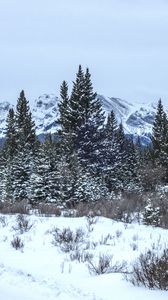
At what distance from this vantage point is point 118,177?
2007 inches

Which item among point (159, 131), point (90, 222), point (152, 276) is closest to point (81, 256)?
point (152, 276)

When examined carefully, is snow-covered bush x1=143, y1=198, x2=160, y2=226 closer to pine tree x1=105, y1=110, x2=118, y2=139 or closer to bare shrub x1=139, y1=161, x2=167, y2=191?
bare shrub x1=139, y1=161, x2=167, y2=191

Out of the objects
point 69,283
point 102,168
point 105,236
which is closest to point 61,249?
point 105,236

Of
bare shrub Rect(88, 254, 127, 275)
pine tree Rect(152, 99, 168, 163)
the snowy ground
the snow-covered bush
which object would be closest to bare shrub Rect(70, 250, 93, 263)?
the snowy ground

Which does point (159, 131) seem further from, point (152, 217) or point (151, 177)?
point (152, 217)

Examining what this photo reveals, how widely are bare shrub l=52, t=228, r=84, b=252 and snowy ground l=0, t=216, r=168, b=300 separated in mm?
119

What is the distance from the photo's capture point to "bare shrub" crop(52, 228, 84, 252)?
909 cm

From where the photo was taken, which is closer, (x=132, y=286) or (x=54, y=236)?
(x=132, y=286)

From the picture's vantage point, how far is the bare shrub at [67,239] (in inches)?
358

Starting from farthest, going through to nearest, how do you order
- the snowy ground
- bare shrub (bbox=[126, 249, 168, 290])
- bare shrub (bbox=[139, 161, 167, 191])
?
bare shrub (bbox=[139, 161, 167, 191]) → bare shrub (bbox=[126, 249, 168, 290]) → the snowy ground

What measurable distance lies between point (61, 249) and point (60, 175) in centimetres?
1668

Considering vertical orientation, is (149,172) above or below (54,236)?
above

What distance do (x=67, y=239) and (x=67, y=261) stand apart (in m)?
1.56

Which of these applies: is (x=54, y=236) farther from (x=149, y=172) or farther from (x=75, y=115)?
(x=75, y=115)
